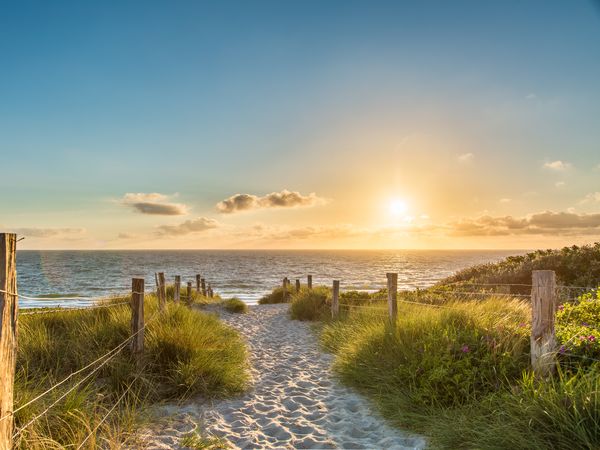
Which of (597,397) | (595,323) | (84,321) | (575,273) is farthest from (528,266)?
(84,321)

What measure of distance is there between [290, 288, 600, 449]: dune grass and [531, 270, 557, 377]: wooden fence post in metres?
0.21

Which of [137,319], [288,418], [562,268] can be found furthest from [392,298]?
[562,268]

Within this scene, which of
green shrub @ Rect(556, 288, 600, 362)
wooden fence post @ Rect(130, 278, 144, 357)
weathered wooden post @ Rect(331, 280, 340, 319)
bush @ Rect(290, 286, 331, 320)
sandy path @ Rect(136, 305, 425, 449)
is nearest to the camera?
sandy path @ Rect(136, 305, 425, 449)

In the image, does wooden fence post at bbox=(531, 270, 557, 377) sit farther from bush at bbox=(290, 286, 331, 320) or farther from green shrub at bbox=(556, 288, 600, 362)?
bush at bbox=(290, 286, 331, 320)

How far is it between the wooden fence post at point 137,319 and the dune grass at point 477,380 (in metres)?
3.43

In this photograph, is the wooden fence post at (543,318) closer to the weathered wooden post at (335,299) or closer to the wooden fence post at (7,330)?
the wooden fence post at (7,330)

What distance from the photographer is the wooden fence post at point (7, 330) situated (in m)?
2.75

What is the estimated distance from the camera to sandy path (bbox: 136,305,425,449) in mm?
4848

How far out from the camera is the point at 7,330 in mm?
2830

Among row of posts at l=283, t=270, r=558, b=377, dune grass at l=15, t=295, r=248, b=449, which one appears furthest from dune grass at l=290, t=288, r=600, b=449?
dune grass at l=15, t=295, r=248, b=449

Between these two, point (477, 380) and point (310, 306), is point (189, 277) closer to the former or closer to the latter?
point (310, 306)

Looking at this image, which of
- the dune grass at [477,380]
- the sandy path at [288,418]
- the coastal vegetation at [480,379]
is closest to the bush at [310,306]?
the sandy path at [288,418]

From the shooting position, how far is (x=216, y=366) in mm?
6523

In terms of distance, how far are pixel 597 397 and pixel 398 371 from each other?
276cm
